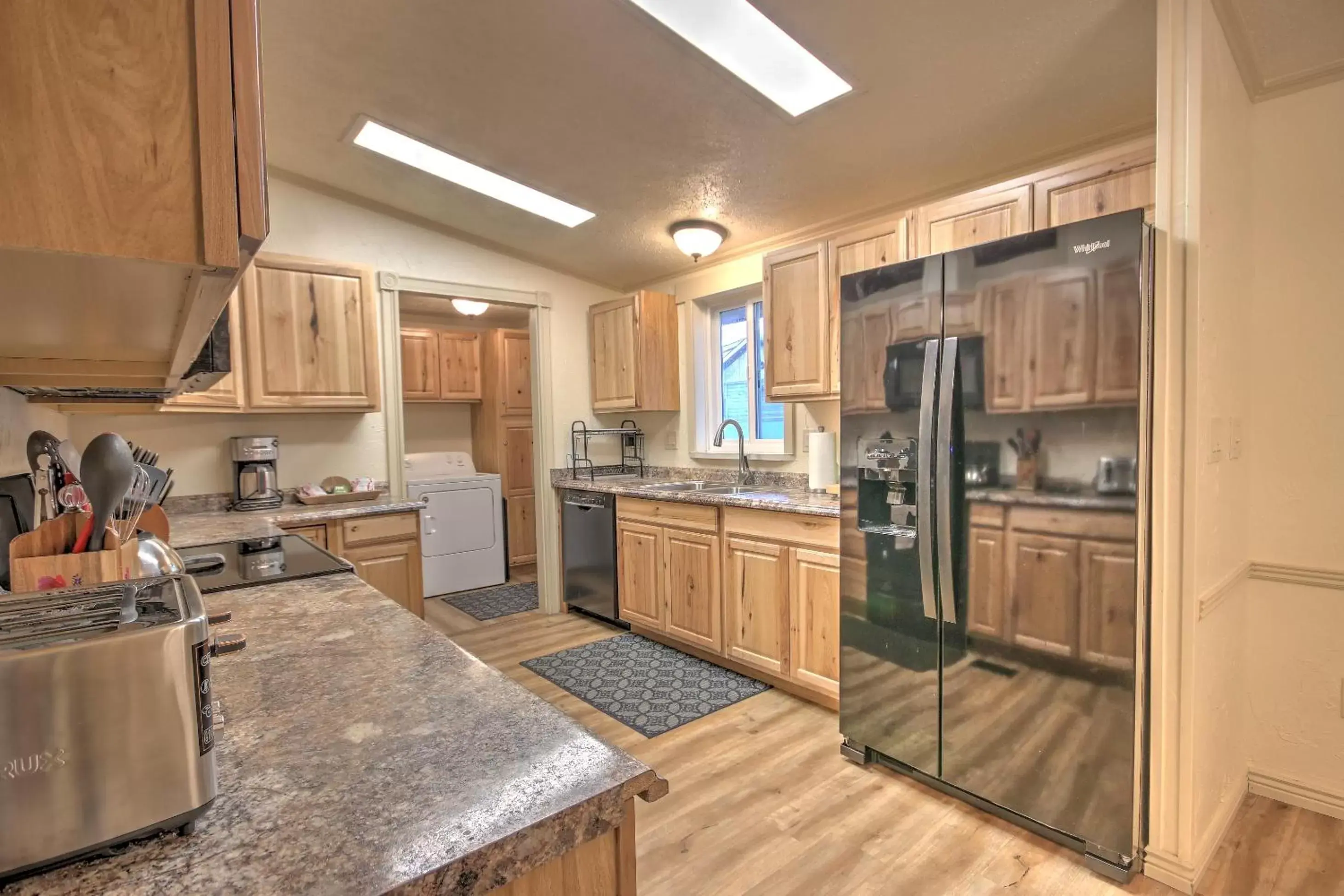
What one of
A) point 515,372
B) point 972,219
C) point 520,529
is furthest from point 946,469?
point 520,529

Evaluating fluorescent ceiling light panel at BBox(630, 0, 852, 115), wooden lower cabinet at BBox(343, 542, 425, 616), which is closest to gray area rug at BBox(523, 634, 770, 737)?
wooden lower cabinet at BBox(343, 542, 425, 616)

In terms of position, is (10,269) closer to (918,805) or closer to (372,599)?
(372,599)

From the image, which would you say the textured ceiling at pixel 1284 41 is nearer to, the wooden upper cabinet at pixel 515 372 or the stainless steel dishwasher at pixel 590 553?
the stainless steel dishwasher at pixel 590 553

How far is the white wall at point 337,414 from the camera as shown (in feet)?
10.5

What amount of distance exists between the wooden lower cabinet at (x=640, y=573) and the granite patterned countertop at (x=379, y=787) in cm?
245

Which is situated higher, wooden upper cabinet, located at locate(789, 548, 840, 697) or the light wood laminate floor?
wooden upper cabinet, located at locate(789, 548, 840, 697)

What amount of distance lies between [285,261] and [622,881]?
3.44 meters

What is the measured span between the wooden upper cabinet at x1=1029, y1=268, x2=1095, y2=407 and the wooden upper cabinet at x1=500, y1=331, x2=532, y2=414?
4.32 metres

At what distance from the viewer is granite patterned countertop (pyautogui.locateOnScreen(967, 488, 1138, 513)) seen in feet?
5.24

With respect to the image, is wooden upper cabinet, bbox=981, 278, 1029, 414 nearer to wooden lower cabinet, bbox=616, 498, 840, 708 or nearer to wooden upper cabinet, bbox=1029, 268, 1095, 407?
wooden upper cabinet, bbox=1029, 268, 1095, 407

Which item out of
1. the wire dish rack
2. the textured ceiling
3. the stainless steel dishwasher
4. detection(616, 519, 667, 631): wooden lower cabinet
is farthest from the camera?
the wire dish rack

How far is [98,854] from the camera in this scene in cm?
58

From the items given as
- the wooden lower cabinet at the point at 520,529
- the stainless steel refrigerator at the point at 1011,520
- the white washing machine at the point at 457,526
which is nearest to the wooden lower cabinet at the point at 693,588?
the stainless steel refrigerator at the point at 1011,520

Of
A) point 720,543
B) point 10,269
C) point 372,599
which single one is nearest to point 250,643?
point 372,599
